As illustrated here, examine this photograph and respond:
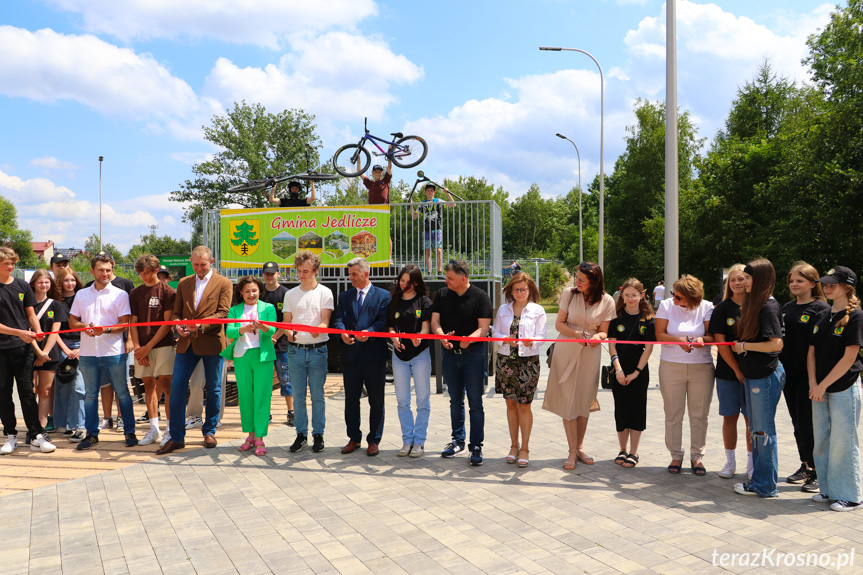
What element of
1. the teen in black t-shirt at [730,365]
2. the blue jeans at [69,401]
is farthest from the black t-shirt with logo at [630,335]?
the blue jeans at [69,401]

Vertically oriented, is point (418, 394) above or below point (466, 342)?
below

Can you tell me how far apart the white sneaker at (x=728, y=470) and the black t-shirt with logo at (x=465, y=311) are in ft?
7.87

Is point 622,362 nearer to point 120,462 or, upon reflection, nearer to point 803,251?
point 120,462

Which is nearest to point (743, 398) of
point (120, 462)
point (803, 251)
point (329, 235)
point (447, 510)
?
point (447, 510)

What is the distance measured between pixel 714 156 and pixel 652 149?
30.5 feet

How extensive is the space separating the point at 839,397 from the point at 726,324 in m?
0.98

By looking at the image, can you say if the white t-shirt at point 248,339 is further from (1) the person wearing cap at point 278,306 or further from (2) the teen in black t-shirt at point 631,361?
(2) the teen in black t-shirt at point 631,361

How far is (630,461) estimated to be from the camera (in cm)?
579

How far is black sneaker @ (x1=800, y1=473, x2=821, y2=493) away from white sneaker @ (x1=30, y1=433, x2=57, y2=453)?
23.2 ft

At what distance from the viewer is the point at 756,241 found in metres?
31.4

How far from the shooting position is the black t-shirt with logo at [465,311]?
19.9ft

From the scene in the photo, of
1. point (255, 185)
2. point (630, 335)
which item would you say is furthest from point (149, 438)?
point (255, 185)

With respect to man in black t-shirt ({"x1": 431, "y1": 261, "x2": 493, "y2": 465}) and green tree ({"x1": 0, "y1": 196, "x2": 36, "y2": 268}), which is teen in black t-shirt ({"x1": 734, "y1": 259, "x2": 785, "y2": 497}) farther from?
green tree ({"x1": 0, "y1": 196, "x2": 36, "y2": 268})

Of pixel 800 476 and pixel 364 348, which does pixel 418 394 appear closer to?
pixel 364 348
